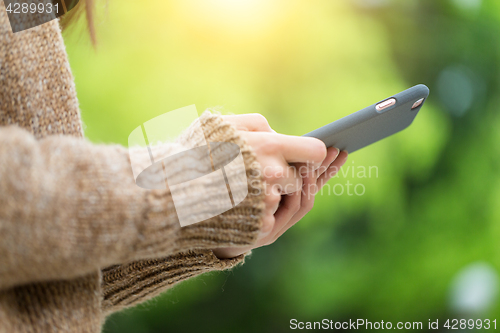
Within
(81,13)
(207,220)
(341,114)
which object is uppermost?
(81,13)

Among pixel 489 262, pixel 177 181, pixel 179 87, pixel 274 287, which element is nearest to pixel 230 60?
pixel 179 87

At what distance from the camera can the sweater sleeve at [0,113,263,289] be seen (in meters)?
0.26

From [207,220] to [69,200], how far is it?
12 cm

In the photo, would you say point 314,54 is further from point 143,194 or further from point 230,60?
point 143,194

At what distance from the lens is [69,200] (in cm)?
27

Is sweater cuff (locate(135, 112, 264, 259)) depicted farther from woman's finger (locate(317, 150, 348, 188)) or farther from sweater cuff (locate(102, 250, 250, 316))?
woman's finger (locate(317, 150, 348, 188))

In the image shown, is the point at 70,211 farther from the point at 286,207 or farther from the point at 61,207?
the point at 286,207

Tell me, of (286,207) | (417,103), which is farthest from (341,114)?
(286,207)

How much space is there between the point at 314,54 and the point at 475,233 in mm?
703

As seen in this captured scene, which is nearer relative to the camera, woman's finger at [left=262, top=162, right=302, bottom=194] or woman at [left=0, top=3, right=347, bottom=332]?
woman at [left=0, top=3, right=347, bottom=332]

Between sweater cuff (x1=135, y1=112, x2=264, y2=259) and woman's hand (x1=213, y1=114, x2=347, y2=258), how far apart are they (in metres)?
0.02

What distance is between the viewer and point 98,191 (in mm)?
279

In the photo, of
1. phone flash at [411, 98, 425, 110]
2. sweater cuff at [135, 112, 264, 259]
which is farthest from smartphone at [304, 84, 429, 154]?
sweater cuff at [135, 112, 264, 259]

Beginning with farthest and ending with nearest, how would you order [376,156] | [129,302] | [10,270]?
1. [376,156]
2. [129,302]
3. [10,270]
